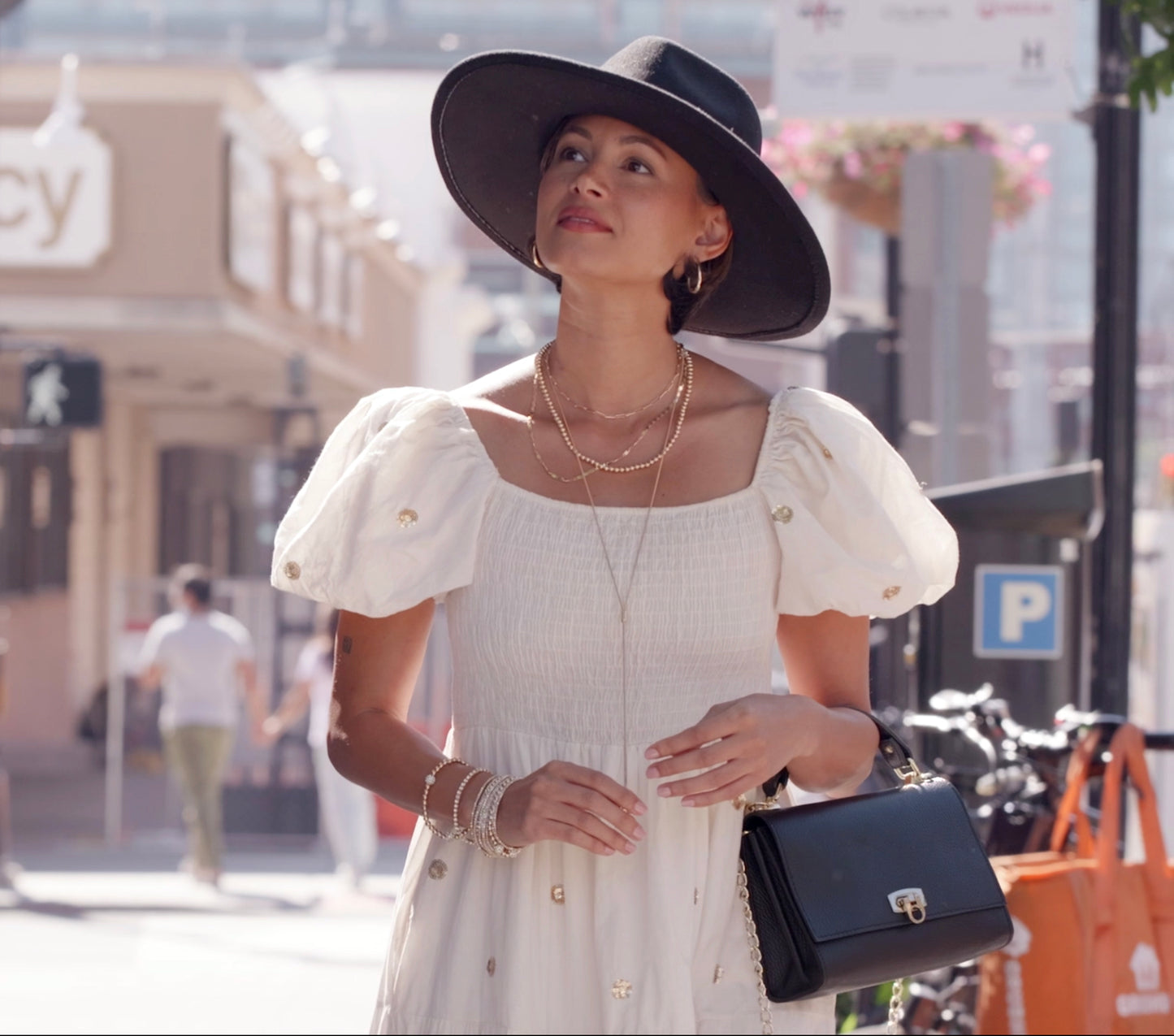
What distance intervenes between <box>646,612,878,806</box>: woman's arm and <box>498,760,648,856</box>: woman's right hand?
53mm

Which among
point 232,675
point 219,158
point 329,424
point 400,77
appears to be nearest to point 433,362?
point 329,424

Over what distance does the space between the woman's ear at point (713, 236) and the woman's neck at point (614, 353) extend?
0.08m

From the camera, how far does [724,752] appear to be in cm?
218

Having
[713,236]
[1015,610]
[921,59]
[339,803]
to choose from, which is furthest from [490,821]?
[339,803]

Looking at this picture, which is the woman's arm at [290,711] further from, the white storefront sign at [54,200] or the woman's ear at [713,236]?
the woman's ear at [713,236]

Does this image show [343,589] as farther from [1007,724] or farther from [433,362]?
[433,362]

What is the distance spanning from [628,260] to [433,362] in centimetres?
2835

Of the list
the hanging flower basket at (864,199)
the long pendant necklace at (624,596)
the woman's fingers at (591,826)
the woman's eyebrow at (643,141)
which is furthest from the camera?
the hanging flower basket at (864,199)

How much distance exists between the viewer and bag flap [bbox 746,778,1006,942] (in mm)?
2285

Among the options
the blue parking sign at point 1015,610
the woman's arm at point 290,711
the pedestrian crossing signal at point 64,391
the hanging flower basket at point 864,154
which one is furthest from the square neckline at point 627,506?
the pedestrian crossing signal at point 64,391

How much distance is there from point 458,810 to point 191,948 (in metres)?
8.07

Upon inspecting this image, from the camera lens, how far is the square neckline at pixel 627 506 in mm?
2424

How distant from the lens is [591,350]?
101 inches

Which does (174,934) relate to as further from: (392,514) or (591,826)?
(591,826)
